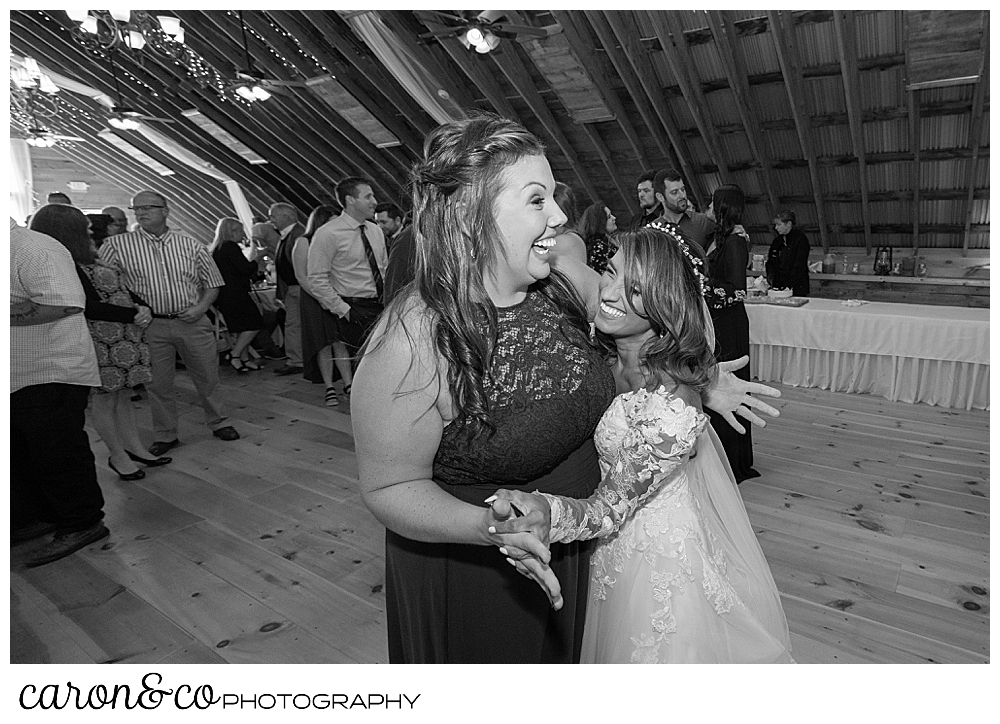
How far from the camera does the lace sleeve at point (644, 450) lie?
1.40m

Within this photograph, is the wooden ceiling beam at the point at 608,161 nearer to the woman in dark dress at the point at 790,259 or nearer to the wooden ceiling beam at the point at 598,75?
the wooden ceiling beam at the point at 598,75

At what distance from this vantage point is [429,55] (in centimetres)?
902

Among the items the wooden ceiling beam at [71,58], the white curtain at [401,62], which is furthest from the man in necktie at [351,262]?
the wooden ceiling beam at [71,58]

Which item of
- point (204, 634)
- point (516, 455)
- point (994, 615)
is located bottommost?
A: point (204, 634)

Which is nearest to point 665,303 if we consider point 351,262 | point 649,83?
point 351,262

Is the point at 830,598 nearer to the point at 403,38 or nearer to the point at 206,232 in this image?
the point at 403,38

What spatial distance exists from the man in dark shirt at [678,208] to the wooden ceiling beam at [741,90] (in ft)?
16.2

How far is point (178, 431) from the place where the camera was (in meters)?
4.61

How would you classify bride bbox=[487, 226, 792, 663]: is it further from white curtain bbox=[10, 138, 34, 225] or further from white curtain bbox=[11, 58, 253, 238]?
white curtain bbox=[10, 138, 34, 225]

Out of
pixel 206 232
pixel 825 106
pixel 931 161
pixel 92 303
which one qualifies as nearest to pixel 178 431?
pixel 92 303

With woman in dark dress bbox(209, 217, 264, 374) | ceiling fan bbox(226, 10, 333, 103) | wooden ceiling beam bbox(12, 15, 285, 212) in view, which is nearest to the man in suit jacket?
woman in dark dress bbox(209, 217, 264, 374)

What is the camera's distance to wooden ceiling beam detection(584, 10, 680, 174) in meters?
7.73

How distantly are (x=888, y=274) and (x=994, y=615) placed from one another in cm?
933

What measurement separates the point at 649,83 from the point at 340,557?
746 cm
